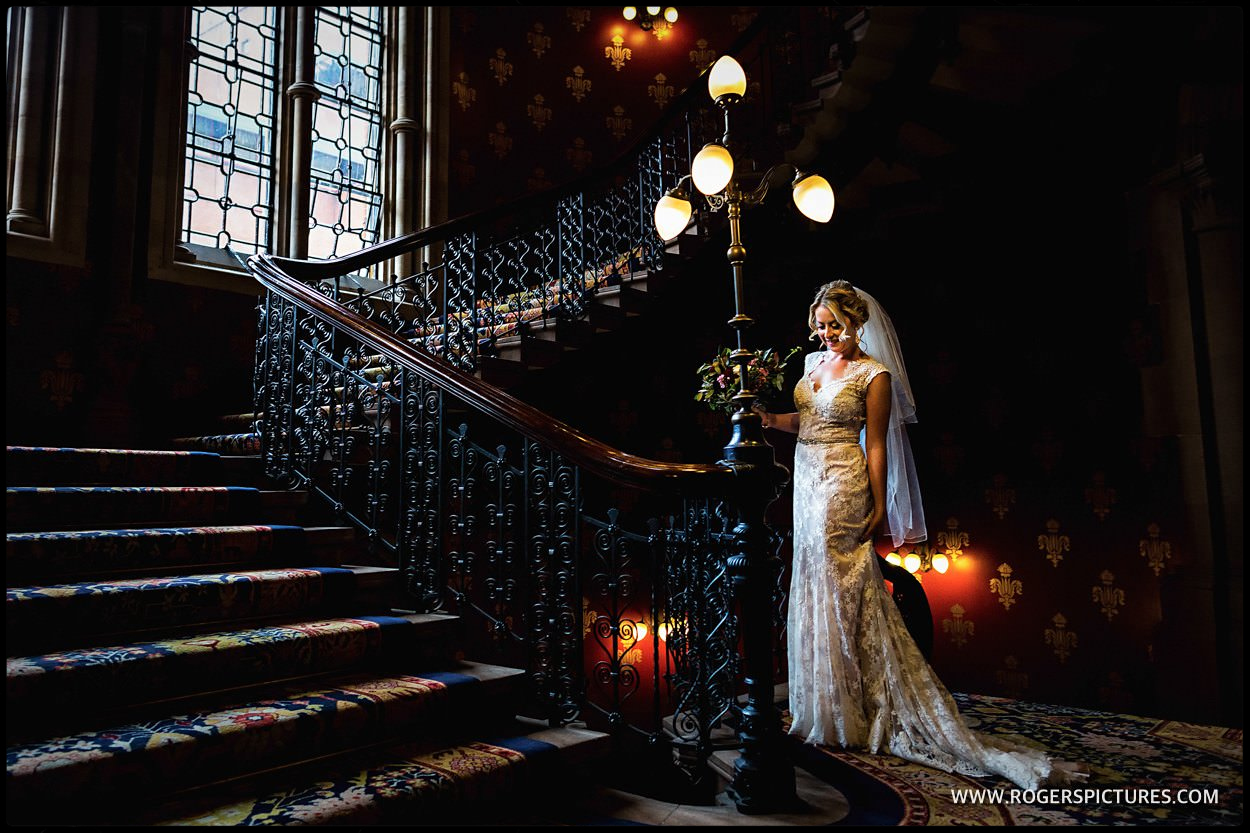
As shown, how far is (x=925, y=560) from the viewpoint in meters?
6.48

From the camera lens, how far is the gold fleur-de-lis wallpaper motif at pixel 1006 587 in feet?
20.2

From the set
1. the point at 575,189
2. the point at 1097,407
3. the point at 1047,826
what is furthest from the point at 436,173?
the point at 1047,826

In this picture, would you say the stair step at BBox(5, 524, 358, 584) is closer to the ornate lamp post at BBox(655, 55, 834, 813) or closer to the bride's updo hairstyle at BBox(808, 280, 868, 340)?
the ornate lamp post at BBox(655, 55, 834, 813)

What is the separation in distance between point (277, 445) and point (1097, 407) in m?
5.73

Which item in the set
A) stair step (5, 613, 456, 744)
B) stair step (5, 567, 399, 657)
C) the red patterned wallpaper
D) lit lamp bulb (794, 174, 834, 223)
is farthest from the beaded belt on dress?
the red patterned wallpaper

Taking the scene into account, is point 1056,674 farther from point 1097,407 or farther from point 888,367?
point 888,367

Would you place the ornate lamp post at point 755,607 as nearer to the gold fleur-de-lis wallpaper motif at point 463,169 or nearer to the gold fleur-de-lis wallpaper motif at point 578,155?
the gold fleur-de-lis wallpaper motif at point 463,169

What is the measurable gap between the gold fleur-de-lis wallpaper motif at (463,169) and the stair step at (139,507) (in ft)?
14.8

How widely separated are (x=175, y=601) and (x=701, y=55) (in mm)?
7920

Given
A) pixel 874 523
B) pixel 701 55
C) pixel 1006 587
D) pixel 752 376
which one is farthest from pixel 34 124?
pixel 1006 587

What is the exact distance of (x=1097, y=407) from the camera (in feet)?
19.2

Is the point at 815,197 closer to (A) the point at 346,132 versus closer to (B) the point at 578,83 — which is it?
(A) the point at 346,132

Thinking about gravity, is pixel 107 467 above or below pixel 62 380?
below

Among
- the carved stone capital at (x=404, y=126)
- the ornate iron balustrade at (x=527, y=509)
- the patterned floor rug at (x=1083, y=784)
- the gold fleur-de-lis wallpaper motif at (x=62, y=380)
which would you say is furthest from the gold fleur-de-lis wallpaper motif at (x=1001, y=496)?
the gold fleur-de-lis wallpaper motif at (x=62, y=380)
